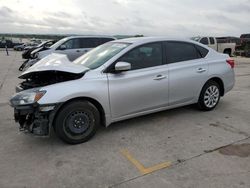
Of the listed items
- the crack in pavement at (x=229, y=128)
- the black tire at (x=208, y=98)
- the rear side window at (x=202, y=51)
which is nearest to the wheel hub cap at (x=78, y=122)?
the crack in pavement at (x=229, y=128)

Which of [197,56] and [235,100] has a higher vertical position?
[197,56]

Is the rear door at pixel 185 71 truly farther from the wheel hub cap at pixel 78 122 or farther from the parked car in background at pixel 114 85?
the wheel hub cap at pixel 78 122

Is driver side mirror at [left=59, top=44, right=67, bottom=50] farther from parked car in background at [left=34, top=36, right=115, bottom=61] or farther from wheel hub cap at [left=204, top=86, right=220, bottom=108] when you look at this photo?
wheel hub cap at [left=204, top=86, right=220, bottom=108]

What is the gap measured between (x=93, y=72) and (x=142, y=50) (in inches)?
42.0

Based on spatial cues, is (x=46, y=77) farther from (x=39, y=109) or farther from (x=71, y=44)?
(x=71, y=44)

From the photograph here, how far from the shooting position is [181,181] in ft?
9.96

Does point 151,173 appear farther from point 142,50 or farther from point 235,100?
point 235,100

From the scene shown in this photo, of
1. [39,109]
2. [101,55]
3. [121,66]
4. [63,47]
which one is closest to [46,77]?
[39,109]

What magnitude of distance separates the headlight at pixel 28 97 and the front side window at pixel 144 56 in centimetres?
147

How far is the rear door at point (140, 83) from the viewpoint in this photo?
4.30m

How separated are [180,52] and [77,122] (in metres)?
2.49

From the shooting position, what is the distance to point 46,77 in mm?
4312

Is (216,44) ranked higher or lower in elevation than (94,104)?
higher

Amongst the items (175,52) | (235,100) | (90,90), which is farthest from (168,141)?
(235,100)
